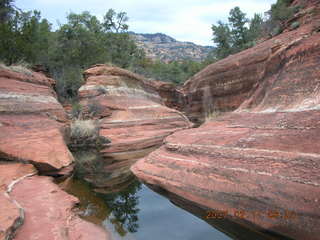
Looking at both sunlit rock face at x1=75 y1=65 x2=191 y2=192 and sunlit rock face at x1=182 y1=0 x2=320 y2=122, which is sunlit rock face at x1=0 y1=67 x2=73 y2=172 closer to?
sunlit rock face at x1=75 y1=65 x2=191 y2=192

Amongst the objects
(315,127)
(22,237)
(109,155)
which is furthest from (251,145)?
(109,155)

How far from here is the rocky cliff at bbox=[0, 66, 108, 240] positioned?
281 cm

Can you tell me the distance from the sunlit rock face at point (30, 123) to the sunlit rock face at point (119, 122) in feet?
2.98

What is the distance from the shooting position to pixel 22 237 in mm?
2520

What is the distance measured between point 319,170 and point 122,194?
3543 millimetres

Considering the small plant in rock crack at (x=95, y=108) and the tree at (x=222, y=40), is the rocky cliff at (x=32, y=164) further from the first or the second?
the tree at (x=222, y=40)

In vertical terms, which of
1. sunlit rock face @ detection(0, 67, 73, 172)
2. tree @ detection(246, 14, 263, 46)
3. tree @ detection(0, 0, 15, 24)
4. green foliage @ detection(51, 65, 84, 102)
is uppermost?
tree @ detection(246, 14, 263, 46)

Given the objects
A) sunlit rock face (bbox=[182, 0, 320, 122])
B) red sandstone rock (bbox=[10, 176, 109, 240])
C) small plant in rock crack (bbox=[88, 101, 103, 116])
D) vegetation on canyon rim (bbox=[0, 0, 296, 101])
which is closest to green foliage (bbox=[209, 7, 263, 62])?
vegetation on canyon rim (bbox=[0, 0, 296, 101])

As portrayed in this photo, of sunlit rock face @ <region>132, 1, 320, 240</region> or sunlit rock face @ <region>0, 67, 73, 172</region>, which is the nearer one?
sunlit rock face @ <region>132, 1, 320, 240</region>

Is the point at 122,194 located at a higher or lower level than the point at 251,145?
lower

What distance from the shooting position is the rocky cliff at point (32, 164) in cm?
281

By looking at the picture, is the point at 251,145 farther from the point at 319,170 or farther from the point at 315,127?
the point at 319,170

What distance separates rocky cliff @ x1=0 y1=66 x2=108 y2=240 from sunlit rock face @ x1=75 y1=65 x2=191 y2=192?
3.67 feet

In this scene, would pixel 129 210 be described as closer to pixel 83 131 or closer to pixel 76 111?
pixel 83 131
